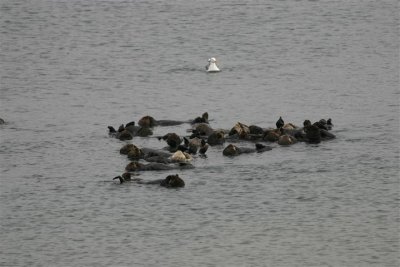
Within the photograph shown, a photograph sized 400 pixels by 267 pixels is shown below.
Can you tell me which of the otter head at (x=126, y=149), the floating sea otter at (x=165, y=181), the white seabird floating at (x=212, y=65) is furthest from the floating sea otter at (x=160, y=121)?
the white seabird floating at (x=212, y=65)

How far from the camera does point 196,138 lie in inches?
1209

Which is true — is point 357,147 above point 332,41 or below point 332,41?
below

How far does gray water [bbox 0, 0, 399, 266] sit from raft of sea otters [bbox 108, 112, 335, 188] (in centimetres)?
27

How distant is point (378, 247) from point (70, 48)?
24.6 meters

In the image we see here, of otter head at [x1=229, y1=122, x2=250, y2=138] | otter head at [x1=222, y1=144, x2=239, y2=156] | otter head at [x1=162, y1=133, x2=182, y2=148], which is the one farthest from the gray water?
otter head at [x1=229, y1=122, x2=250, y2=138]

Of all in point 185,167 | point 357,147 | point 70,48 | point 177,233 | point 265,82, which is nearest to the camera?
point 177,233

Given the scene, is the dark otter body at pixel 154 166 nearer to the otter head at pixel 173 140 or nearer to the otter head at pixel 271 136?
the otter head at pixel 173 140

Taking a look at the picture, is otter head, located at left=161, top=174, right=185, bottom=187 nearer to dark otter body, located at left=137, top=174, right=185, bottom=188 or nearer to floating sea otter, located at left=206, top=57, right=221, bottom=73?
dark otter body, located at left=137, top=174, right=185, bottom=188

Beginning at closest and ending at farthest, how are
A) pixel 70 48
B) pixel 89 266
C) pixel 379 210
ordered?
pixel 89 266
pixel 379 210
pixel 70 48

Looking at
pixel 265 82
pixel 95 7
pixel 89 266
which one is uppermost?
pixel 95 7

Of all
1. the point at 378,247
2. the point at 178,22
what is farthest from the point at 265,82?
the point at 378,247

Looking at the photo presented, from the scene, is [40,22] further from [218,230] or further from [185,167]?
[218,230]

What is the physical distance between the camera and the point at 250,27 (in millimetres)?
48969

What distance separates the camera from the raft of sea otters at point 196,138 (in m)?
28.9
